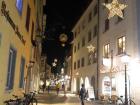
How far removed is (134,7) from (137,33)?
7.87ft

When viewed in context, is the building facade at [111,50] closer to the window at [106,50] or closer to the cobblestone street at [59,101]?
the window at [106,50]

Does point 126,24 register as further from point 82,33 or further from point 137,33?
point 82,33

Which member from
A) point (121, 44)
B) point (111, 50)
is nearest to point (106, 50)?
point (111, 50)

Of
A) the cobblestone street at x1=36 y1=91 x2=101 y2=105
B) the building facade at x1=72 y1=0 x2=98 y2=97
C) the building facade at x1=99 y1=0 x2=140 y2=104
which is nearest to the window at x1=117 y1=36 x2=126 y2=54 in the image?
A: the building facade at x1=99 y1=0 x2=140 y2=104

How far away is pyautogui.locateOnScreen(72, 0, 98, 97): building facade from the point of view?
1489 inches

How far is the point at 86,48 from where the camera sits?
145ft

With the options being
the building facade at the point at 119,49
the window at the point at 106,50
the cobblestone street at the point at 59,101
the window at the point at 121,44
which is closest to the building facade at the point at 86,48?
the cobblestone street at the point at 59,101

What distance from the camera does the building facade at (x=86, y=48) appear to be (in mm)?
37816

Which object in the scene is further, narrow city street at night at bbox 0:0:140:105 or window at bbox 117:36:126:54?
window at bbox 117:36:126:54

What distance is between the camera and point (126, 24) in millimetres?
26312

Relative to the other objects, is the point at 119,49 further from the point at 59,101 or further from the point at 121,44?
the point at 59,101

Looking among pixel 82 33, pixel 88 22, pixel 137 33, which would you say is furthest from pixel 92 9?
pixel 137 33

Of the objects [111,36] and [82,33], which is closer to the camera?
[111,36]

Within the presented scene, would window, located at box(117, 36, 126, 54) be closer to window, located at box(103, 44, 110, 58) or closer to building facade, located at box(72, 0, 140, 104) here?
building facade, located at box(72, 0, 140, 104)
